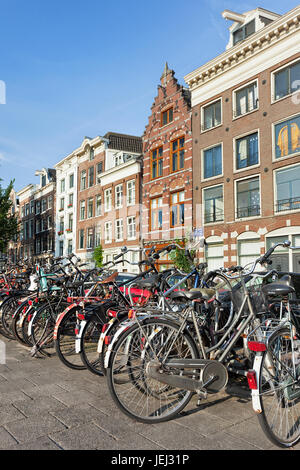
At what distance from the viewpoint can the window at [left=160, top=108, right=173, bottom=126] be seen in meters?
24.7

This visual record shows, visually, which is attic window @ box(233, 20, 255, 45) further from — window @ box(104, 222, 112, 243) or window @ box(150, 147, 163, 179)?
window @ box(104, 222, 112, 243)

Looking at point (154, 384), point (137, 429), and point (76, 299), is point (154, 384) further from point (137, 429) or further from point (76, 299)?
point (76, 299)

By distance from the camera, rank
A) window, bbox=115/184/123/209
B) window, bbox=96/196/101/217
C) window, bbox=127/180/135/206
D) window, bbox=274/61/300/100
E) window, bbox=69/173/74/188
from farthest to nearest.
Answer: window, bbox=69/173/74/188 → window, bbox=96/196/101/217 → window, bbox=115/184/123/209 → window, bbox=127/180/135/206 → window, bbox=274/61/300/100

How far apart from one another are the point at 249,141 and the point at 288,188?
3.56 metres

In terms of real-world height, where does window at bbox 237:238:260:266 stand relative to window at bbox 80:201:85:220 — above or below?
below

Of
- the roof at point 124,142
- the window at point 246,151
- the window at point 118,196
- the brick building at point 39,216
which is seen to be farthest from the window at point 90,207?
the window at point 246,151

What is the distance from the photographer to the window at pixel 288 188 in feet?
56.1

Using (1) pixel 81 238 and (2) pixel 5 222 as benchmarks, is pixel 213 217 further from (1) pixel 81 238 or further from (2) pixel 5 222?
(2) pixel 5 222

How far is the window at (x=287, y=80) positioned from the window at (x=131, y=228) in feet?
42.7

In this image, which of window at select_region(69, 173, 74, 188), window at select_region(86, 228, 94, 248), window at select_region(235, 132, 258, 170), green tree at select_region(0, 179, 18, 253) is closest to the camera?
window at select_region(235, 132, 258, 170)

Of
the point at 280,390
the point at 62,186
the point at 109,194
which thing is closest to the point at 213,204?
the point at 109,194

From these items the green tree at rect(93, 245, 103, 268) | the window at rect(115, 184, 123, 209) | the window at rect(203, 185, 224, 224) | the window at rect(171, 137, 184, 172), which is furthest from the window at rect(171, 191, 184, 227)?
the green tree at rect(93, 245, 103, 268)

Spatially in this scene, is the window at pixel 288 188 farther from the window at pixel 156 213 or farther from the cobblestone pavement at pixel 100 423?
the cobblestone pavement at pixel 100 423

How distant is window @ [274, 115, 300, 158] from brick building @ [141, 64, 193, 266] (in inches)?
231
